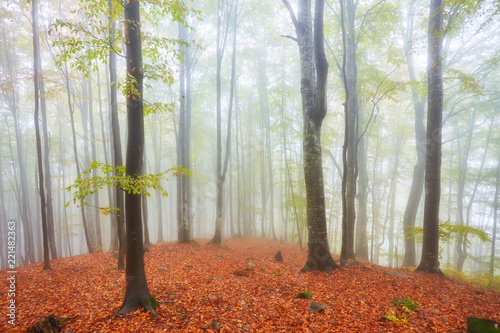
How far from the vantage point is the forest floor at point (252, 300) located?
382 centimetres

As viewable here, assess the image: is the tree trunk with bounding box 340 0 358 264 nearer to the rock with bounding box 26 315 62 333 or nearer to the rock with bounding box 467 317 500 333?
the rock with bounding box 467 317 500 333

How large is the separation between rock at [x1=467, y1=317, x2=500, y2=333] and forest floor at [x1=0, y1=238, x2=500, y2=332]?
0.74ft

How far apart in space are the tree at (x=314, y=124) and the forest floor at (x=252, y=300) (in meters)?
0.65

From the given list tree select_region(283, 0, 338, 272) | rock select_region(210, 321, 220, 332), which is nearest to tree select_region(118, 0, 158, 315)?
rock select_region(210, 321, 220, 332)

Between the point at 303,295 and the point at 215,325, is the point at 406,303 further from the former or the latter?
the point at 215,325

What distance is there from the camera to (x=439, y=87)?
695 cm

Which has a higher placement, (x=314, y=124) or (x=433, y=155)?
(x=314, y=124)

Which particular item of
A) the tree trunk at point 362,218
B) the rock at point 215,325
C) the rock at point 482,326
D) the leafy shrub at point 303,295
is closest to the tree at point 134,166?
the rock at point 215,325

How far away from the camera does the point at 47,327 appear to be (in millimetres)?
3426

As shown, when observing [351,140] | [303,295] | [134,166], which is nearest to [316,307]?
[303,295]

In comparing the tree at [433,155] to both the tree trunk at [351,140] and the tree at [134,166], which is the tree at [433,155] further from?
the tree at [134,166]

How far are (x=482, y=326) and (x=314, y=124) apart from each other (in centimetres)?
515

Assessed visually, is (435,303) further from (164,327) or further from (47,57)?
(47,57)

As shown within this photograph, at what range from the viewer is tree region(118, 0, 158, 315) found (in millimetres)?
4016
